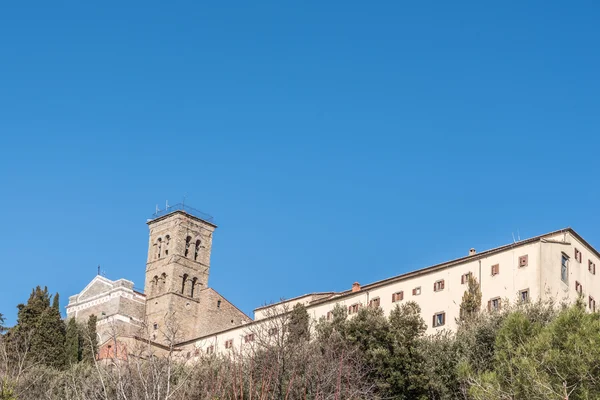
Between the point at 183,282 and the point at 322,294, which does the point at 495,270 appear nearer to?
the point at 322,294

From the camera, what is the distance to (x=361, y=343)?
137ft

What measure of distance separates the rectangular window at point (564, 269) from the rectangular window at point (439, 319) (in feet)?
21.2

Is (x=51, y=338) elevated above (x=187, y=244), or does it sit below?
below

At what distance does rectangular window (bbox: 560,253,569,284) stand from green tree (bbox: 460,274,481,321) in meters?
4.23

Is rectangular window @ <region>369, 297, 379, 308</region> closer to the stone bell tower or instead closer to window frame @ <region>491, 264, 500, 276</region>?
window frame @ <region>491, 264, 500, 276</region>

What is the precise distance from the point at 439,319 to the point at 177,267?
119 feet

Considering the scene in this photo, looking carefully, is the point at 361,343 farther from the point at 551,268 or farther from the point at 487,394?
the point at 487,394

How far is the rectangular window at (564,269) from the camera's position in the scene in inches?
1906

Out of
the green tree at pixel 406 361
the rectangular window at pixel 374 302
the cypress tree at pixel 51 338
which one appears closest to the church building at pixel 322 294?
the rectangular window at pixel 374 302

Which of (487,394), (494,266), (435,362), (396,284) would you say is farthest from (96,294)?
(487,394)

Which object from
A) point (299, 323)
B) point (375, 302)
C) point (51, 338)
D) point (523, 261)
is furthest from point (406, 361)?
point (51, 338)

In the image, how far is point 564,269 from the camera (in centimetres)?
4866

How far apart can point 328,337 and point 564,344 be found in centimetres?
1967

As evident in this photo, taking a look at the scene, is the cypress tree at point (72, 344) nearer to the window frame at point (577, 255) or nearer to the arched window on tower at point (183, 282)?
the arched window on tower at point (183, 282)
